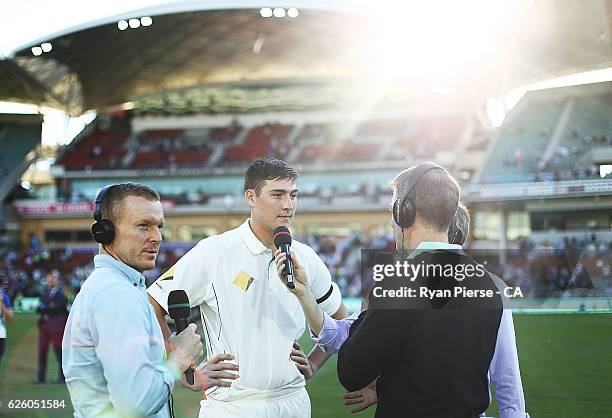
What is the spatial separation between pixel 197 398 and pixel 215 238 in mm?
5541

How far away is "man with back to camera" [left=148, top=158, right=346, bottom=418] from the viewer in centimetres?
362

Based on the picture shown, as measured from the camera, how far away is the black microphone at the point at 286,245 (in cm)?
311

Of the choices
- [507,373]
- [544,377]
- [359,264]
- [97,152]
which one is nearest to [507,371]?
[507,373]

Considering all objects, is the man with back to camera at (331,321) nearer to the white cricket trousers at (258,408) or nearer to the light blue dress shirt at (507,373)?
the light blue dress shirt at (507,373)

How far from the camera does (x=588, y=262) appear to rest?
40.3ft

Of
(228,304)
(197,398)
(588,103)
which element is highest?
(588,103)

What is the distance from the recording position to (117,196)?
8.72 feet

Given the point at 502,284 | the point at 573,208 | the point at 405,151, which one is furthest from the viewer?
the point at 405,151

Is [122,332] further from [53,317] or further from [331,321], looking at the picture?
[53,317]

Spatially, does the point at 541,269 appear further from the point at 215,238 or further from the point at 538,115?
the point at 215,238

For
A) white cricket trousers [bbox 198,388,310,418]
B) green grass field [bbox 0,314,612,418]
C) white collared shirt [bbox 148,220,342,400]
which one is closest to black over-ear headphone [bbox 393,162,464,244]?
white collared shirt [bbox 148,220,342,400]

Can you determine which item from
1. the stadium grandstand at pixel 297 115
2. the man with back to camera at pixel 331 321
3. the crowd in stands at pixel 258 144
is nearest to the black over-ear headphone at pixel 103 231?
the man with back to camera at pixel 331 321

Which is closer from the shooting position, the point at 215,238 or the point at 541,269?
the point at 215,238

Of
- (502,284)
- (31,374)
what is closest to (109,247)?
(502,284)
